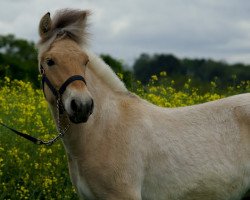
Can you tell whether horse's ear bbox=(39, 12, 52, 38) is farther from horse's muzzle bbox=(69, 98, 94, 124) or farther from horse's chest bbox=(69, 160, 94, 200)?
horse's chest bbox=(69, 160, 94, 200)

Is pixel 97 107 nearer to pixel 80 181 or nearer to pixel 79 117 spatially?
pixel 79 117

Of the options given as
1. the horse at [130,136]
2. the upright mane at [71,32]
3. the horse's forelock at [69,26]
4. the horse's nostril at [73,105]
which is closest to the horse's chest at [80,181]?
the horse at [130,136]

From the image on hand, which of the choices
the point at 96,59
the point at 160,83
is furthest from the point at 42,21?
the point at 160,83

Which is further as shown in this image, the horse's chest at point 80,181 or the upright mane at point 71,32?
the upright mane at point 71,32

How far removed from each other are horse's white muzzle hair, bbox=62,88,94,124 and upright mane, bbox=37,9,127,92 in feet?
2.00

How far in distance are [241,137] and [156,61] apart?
54723 mm

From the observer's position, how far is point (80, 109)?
4527 millimetres

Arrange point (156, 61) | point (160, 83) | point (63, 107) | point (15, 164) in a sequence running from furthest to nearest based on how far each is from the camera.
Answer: point (156, 61) < point (160, 83) < point (15, 164) < point (63, 107)

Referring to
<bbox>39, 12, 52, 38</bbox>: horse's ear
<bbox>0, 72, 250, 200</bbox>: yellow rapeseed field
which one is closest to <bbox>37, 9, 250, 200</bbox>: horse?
<bbox>39, 12, 52, 38</bbox>: horse's ear

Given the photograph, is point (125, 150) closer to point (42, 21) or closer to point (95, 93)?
point (95, 93)

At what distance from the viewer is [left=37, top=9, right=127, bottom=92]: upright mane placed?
5062mm

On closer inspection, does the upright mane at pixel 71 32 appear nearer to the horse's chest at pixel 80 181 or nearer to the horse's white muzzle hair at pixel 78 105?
the horse's white muzzle hair at pixel 78 105

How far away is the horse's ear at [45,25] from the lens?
5.05 m

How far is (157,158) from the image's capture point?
5.11m
